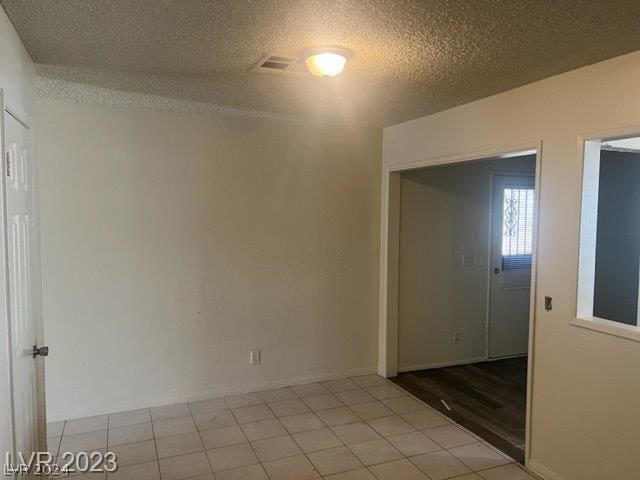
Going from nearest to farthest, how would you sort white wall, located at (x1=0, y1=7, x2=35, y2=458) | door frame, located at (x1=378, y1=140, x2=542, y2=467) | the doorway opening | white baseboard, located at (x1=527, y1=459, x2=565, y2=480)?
white wall, located at (x1=0, y1=7, x2=35, y2=458)
white baseboard, located at (x1=527, y1=459, x2=565, y2=480)
door frame, located at (x1=378, y1=140, x2=542, y2=467)
the doorway opening

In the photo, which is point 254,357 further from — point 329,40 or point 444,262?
point 329,40

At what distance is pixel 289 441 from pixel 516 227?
327 centimetres

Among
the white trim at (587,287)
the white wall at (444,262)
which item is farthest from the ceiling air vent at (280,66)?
the white wall at (444,262)

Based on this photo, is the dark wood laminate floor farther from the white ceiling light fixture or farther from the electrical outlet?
the white ceiling light fixture

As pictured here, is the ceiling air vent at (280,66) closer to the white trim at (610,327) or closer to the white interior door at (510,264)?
the white trim at (610,327)

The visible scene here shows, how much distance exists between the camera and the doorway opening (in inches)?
172

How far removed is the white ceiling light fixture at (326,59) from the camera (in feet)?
7.17

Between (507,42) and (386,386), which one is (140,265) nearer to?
(386,386)

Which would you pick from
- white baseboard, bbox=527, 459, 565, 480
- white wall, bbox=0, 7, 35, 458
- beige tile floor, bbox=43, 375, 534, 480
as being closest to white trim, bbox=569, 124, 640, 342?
white baseboard, bbox=527, 459, 565, 480

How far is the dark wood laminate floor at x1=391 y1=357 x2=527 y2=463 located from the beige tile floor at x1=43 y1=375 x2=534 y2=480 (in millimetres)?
146

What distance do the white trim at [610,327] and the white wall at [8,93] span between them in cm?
271

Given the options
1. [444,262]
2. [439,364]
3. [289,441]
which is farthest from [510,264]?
[289,441]

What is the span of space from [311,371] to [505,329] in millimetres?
2179

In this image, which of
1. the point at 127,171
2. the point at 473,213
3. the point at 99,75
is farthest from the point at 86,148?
the point at 473,213
